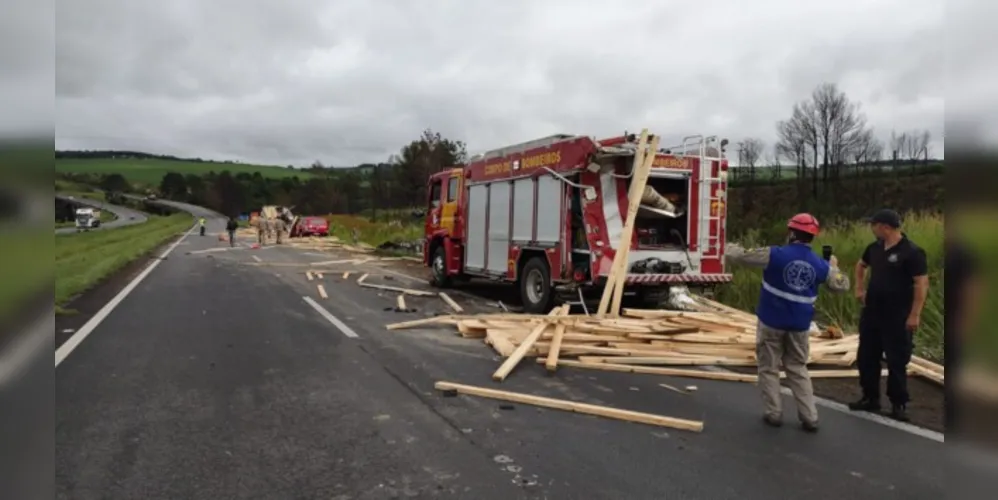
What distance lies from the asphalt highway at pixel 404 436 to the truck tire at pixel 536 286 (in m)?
3.29

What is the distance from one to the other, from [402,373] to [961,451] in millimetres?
6705

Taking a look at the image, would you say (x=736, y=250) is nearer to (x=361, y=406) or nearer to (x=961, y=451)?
(x=361, y=406)

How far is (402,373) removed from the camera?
746 cm

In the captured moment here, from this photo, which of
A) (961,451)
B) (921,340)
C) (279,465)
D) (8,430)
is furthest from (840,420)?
(8,430)

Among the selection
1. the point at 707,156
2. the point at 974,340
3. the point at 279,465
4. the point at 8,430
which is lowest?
the point at 279,465

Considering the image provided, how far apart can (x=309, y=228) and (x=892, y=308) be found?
1683 inches

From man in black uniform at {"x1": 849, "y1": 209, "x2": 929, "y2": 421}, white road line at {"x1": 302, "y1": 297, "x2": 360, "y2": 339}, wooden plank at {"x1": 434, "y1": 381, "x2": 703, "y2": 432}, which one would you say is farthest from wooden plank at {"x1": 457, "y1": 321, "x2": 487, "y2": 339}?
man in black uniform at {"x1": 849, "y1": 209, "x2": 929, "y2": 421}

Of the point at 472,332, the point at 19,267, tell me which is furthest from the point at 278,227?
the point at 19,267

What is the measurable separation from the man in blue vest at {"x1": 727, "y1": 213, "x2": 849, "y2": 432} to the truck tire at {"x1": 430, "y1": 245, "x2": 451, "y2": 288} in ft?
34.9

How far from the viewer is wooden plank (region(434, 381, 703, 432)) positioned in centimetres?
572

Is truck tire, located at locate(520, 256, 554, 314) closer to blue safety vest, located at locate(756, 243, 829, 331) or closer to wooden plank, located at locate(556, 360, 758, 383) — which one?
wooden plank, located at locate(556, 360, 758, 383)

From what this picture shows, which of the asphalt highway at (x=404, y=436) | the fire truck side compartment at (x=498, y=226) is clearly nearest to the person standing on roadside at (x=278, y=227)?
the fire truck side compartment at (x=498, y=226)

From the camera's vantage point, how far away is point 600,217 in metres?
11.1

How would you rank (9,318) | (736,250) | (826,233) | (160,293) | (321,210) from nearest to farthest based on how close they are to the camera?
(9,318) → (160,293) → (826,233) → (736,250) → (321,210)
